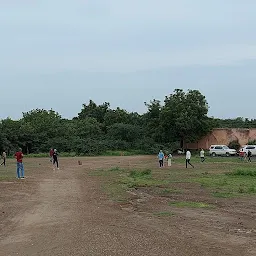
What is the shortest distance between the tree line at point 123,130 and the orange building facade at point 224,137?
1620 mm

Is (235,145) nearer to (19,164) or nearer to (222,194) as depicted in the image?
(19,164)

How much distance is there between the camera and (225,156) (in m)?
57.6

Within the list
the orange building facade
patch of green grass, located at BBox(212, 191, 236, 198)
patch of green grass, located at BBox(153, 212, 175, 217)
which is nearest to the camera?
patch of green grass, located at BBox(153, 212, 175, 217)

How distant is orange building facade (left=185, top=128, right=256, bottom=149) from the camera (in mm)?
64625

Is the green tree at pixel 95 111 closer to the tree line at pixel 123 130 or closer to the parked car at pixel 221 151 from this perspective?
the tree line at pixel 123 130

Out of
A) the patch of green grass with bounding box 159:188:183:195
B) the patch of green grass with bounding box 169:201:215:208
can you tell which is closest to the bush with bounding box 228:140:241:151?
the patch of green grass with bounding box 159:188:183:195

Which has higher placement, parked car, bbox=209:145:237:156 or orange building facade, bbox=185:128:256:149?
orange building facade, bbox=185:128:256:149

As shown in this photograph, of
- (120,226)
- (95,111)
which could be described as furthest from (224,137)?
(120,226)

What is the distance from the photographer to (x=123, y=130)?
7494 cm

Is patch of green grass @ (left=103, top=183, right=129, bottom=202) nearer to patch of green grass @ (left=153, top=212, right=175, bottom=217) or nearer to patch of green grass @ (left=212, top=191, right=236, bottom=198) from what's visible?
patch of green grass @ (left=153, top=212, right=175, bottom=217)

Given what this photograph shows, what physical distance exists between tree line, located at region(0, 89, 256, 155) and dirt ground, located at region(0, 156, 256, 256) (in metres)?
45.0

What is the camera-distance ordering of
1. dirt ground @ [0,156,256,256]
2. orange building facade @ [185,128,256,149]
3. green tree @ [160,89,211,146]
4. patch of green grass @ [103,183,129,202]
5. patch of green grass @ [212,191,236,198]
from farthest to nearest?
orange building facade @ [185,128,256,149]
green tree @ [160,89,211,146]
patch of green grass @ [212,191,236,198]
patch of green grass @ [103,183,129,202]
dirt ground @ [0,156,256,256]

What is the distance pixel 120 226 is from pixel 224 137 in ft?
186

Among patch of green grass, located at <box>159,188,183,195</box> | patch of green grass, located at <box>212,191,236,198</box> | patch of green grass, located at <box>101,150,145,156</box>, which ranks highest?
patch of green grass, located at <box>101,150,145,156</box>
